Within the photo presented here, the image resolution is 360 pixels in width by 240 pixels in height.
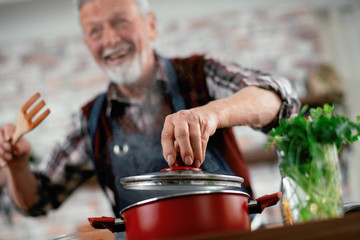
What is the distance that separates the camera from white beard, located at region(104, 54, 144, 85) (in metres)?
1.41

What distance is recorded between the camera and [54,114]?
2568 mm

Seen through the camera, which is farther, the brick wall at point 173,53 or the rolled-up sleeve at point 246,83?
the brick wall at point 173,53

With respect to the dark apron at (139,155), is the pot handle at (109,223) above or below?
below

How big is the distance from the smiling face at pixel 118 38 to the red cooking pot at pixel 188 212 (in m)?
0.75

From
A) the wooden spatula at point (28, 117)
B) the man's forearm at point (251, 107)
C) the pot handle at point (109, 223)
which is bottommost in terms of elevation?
the pot handle at point (109, 223)

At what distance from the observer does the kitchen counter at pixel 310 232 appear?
542mm

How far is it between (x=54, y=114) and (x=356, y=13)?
2.11 metres

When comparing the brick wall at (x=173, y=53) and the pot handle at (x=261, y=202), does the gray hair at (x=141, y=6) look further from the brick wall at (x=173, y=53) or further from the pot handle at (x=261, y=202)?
the brick wall at (x=173, y=53)

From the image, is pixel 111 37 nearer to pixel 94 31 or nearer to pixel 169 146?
pixel 94 31

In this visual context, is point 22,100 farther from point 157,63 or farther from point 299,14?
point 299,14

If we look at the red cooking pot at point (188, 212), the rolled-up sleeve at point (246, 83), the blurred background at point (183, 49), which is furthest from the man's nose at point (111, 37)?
the blurred background at point (183, 49)

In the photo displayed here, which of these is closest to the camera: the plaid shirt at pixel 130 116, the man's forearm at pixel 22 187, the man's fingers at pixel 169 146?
the man's fingers at pixel 169 146

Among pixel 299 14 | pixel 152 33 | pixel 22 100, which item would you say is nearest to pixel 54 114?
pixel 22 100

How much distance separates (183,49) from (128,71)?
4.22 ft
